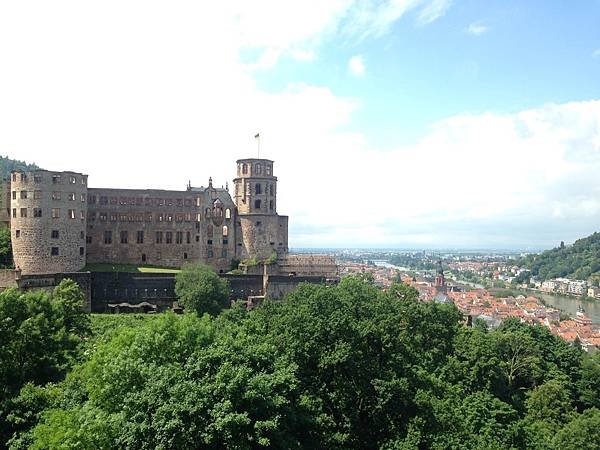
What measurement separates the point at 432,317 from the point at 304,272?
785 inches

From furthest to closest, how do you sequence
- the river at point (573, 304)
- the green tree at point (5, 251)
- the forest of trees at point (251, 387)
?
the river at point (573, 304) → the green tree at point (5, 251) → the forest of trees at point (251, 387)

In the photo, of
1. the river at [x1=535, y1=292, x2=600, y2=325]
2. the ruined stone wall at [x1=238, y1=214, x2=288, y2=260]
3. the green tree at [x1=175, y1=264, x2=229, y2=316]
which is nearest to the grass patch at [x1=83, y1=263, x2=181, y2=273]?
the green tree at [x1=175, y1=264, x2=229, y2=316]

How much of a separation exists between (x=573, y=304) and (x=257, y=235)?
443ft

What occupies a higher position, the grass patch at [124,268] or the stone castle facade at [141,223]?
the stone castle facade at [141,223]

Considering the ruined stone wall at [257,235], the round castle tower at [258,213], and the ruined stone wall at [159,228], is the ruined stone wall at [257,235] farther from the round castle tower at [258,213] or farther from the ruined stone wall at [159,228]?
the ruined stone wall at [159,228]

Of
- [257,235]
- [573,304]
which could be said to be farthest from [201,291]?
[573,304]

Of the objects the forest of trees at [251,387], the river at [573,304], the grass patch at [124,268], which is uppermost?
the grass patch at [124,268]

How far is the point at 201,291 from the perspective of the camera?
48.3m

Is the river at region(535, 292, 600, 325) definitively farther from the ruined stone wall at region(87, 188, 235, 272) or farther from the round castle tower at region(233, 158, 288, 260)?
the ruined stone wall at region(87, 188, 235, 272)

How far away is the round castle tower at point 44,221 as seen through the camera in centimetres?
4891

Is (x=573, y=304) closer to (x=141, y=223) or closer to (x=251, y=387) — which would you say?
(x=141, y=223)

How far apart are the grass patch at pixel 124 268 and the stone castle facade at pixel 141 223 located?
1085 mm

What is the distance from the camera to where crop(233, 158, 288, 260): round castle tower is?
202 feet

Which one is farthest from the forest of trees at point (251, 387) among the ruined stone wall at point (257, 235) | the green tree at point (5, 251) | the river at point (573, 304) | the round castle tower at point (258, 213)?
the river at point (573, 304)
